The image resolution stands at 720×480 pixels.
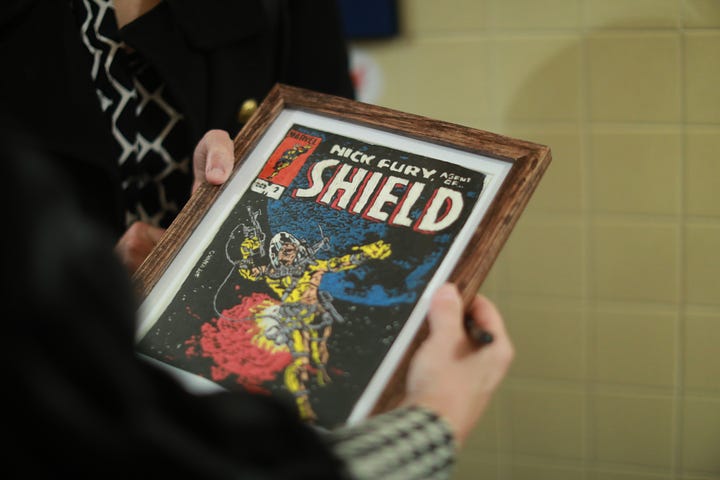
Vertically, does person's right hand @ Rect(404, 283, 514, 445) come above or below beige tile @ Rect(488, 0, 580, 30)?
below

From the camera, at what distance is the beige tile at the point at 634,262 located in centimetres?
129

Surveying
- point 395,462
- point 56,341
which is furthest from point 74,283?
point 395,462

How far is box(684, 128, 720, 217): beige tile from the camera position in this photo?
1204 mm

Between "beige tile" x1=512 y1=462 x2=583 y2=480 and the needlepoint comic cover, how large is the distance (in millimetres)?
943

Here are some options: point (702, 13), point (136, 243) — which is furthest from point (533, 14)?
point (136, 243)

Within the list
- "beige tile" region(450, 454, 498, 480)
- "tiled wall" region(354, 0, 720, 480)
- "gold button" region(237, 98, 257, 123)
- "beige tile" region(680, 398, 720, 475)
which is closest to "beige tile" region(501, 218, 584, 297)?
"tiled wall" region(354, 0, 720, 480)

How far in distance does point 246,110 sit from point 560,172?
56 centimetres

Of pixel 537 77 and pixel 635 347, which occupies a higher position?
pixel 537 77

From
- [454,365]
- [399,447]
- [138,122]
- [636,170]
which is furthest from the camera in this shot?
[636,170]

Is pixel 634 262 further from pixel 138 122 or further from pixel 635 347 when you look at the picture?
pixel 138 122

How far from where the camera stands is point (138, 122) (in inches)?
40.8

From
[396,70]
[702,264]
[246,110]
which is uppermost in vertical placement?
[396,70]

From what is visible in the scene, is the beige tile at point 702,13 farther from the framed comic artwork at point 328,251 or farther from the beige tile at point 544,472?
the beige tile at point 544,472

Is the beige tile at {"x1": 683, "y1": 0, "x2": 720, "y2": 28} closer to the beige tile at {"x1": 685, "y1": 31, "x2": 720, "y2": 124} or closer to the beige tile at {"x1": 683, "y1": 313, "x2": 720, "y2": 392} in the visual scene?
the beige tile at {"x1": 685, "y1": 31, "x2": 720, "y2": 124}
